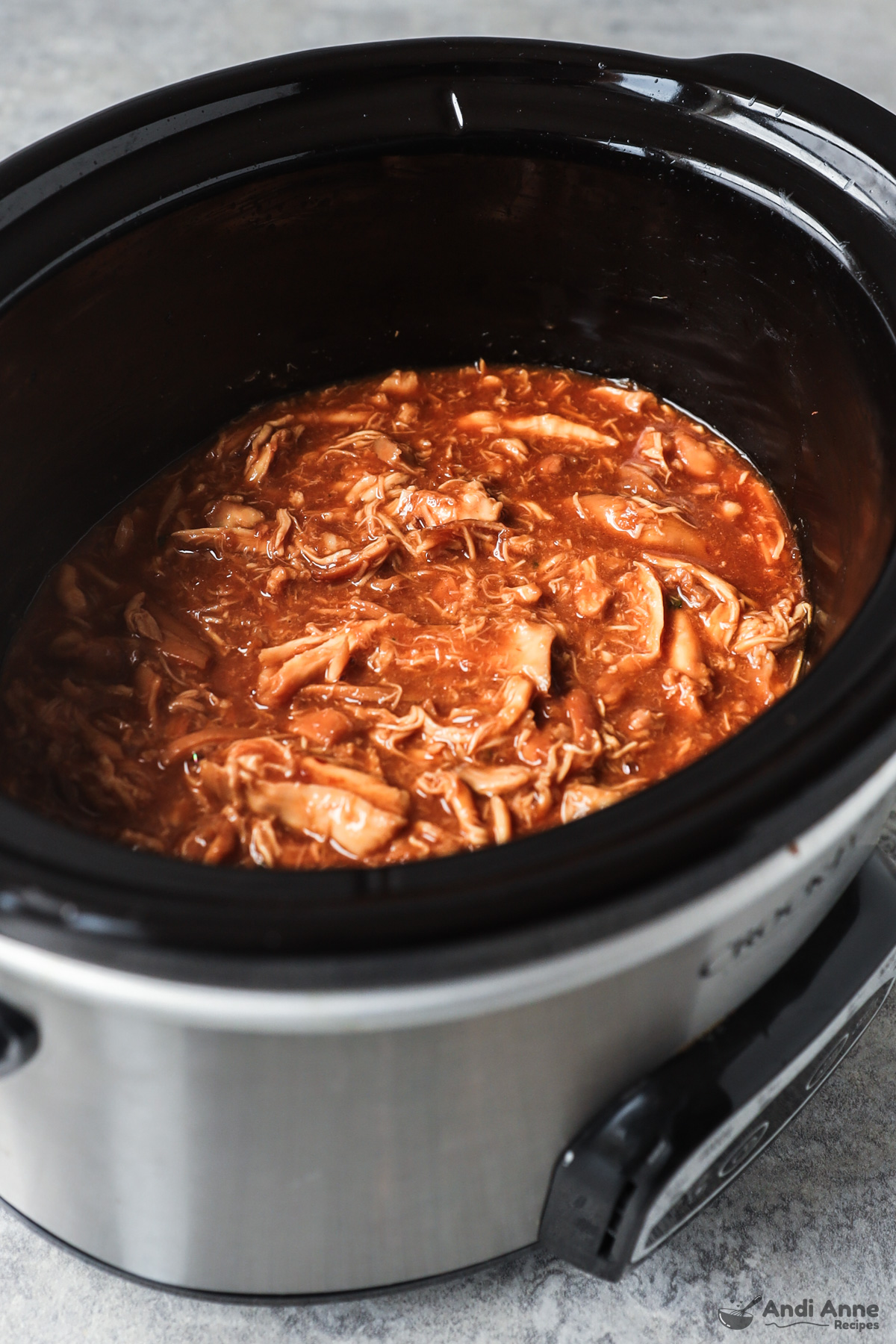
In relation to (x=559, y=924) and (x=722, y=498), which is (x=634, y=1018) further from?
(x=722, y=498)

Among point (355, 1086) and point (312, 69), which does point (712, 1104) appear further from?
point (312, 69)

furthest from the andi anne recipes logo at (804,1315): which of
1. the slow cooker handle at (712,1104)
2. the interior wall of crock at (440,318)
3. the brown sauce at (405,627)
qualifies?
the interior wall of crock at (440,318)

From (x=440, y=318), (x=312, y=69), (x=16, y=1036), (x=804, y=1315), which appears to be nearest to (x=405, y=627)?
(x=440, y=318)

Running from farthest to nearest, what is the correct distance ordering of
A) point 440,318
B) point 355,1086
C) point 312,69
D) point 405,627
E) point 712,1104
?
1. point 440,318
2. point 312,69
3. point 405,627
4. point 712,1104
5. point 355,1086

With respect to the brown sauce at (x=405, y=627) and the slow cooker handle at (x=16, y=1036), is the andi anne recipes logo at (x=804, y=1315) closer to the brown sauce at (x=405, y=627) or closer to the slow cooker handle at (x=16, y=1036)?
the brown sauce at (x=405, y=627)

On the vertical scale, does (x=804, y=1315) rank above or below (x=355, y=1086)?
below

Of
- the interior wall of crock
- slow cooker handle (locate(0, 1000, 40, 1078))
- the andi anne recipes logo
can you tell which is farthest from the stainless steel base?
the interior wall of crock

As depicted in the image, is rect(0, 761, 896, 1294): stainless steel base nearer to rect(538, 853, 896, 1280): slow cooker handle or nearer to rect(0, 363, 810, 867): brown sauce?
rect(538, 853, 896, 1280): slow cooker handle
